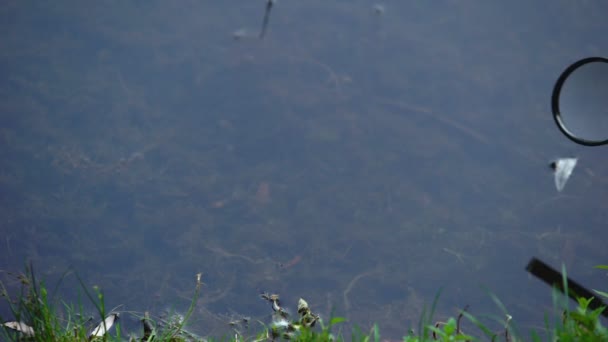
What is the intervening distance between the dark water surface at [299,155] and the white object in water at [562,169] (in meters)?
0.02

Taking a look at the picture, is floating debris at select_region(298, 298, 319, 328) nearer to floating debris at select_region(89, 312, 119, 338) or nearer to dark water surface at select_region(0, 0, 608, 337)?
dark water surface at select_region(0, 0, 608, 337)

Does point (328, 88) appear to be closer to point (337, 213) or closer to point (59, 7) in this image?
point (337, 213)

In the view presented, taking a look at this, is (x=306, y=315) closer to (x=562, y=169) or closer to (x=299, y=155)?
(x=299, y=155)

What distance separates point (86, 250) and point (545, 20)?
1.86m

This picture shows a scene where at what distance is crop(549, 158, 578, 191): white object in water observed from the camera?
208cm

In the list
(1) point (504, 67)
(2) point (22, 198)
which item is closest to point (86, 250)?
(2) point (22, 198)

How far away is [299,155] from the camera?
2109mm

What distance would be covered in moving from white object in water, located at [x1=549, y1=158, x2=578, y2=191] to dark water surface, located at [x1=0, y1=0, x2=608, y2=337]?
2cm

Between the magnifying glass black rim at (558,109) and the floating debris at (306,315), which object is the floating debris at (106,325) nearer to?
the floating debris at (306,315)

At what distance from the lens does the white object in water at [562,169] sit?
2.08 metres

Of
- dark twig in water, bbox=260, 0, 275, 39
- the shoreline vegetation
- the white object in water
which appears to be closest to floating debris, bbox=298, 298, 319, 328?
the shoreline vegetation

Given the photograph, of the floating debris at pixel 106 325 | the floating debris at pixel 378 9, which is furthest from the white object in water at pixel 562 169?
the floating debris at pixel 106 325

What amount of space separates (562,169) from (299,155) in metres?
0.84

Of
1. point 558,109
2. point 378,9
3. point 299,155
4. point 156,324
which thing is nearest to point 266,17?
point 378,9
